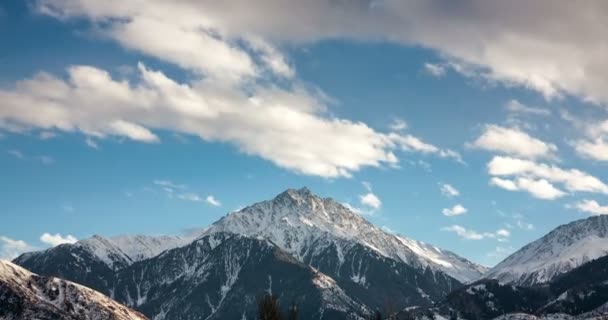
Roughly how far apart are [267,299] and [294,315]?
7939 millimetres

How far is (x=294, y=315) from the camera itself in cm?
15112

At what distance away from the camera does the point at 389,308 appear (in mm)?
195625

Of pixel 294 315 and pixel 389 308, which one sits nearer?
pixel 294 315

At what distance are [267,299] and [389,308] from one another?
58.4 m

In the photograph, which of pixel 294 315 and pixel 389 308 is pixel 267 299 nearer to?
pixel 294 315

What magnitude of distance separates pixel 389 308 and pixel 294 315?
51408 millimetres

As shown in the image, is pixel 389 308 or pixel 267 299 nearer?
pixel 267 299

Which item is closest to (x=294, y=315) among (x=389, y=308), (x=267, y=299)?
(x=267, y=299)

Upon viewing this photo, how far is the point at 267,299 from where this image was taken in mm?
146875
